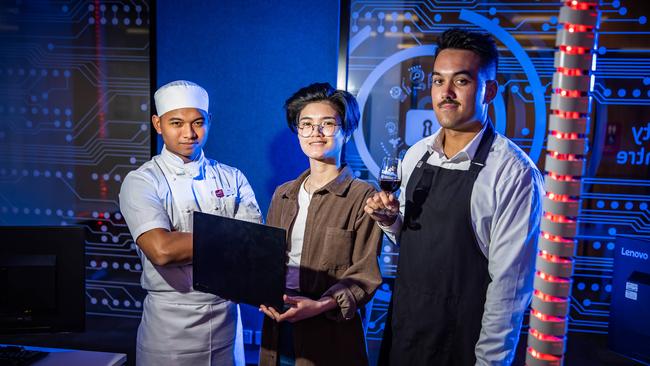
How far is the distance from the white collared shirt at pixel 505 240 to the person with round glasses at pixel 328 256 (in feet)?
1.52

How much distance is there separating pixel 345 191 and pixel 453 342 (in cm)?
76

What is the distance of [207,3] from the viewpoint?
3.75m

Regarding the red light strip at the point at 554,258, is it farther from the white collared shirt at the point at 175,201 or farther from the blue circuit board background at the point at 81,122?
the blue circuit board background at the point at 81,122

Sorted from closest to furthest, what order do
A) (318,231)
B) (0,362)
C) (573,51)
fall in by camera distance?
(573,51), (0,362), (318,231)

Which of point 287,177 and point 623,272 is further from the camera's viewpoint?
point 287,177

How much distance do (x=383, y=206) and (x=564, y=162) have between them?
3.29 feet

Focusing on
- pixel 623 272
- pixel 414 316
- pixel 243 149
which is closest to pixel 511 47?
pixel 623 272

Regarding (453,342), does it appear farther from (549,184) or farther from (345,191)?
(549,184)

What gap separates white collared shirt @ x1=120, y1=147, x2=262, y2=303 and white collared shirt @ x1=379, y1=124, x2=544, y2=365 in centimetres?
117

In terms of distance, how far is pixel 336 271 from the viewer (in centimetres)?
207

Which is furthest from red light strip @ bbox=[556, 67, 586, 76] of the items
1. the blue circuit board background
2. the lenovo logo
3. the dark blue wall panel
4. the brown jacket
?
the blue circuit board background

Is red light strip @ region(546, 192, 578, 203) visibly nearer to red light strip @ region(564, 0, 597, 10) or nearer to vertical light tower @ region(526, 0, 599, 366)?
vertical light tower @ region(526, 0, 599, 366)

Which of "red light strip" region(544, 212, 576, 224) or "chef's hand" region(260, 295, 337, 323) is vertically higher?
"red light strip" region(544, 212, 576, 224)

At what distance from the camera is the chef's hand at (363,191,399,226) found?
1.85 m
